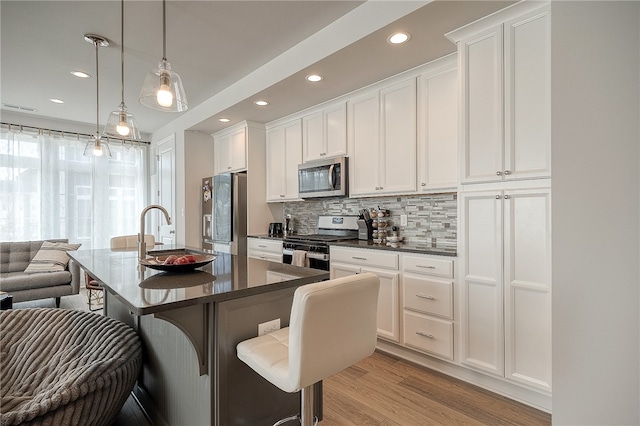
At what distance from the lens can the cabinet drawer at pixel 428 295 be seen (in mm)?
2275

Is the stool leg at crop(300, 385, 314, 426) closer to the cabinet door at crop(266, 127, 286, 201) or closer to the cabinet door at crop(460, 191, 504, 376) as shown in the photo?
the cabinet door at crop(460, 191, 504, 376)

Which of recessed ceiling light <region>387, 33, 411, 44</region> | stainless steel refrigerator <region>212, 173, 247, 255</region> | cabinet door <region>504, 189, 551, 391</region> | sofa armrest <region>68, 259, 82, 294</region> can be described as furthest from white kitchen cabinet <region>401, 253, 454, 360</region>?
sofa armrest <region>68, 259, 82, 294</region>

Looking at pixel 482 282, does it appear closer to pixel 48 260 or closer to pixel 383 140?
pixel 383 140

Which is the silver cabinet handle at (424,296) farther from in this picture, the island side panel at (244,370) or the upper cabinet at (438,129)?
the island side panel at (244,370)

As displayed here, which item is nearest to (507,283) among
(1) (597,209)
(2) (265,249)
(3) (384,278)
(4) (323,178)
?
(3) (384,278)

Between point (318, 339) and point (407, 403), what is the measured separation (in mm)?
1273

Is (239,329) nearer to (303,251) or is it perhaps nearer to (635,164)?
(635,164)

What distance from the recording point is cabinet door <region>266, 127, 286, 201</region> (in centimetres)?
418

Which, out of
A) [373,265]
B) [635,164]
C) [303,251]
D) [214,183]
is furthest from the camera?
[214,183]

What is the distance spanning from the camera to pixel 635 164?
0.96 metres

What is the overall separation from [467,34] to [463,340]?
2063 millimetres

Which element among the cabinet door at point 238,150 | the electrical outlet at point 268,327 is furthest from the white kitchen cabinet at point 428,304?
the cabinet door at point 238,150

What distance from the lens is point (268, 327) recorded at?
1.45 metres

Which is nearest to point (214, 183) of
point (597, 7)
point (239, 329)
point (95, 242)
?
point (95, 242)
